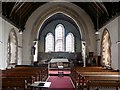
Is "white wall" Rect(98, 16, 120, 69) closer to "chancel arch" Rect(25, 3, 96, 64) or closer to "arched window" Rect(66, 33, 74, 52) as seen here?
"chancel arch" Rect(25, 3, 96, 64)

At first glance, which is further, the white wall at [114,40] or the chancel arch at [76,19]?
the chancel arch at [76,19]

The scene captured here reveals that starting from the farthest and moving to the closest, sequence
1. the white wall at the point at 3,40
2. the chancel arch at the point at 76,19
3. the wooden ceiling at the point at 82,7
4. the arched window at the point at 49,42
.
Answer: the arched window at the point at 49,42 < the chancel arch at the point at 76,19 < the wooden ceiling at the point at 82,7 < the white wall at the point at 3,40

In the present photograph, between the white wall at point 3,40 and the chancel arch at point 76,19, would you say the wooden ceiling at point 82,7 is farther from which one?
the chancel arch at point 76,19

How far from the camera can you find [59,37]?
30.7 meters

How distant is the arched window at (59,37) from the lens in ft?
100

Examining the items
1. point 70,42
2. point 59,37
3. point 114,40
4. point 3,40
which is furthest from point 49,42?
point 114,40

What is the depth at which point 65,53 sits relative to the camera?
28.6m

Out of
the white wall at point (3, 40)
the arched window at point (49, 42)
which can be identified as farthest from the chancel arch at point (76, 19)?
the arched window at point (49, 42)

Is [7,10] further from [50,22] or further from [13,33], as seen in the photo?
[50,22]

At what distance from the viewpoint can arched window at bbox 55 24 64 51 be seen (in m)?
30.5

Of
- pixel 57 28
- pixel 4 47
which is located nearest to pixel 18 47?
pixel 4 47

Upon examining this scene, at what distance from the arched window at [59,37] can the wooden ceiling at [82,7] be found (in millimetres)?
8628

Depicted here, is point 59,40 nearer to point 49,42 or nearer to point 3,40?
point 49,42

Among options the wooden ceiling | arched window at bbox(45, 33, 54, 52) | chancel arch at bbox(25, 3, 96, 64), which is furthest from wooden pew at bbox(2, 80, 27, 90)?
arched window at bbox(45, 33, 54, 52)
